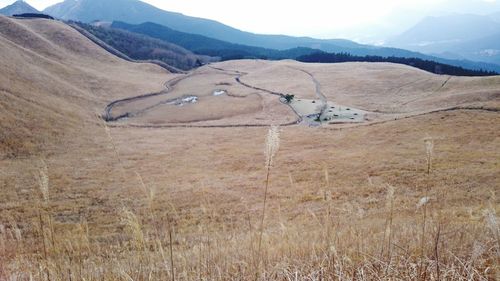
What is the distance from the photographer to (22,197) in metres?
32.0

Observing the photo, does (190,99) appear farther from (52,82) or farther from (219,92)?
(52,82)

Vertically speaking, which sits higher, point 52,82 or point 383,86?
point 383,86

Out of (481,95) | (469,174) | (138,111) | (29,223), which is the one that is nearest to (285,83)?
(138,111)

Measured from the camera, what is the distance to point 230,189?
3566 centimetres

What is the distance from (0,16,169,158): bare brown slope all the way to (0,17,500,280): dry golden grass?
0.49 metres

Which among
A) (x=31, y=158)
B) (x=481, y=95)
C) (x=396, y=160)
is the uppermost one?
(x=481, y=95)

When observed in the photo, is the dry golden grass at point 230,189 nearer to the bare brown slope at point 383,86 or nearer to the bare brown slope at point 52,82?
the bare brown slope at point 52,82

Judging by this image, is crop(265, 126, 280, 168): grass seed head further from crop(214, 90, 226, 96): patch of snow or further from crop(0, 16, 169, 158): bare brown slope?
crop(214, 90, 226, 96): patch of snow

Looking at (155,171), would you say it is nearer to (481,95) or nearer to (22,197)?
(22,197)

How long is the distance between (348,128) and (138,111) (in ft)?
160

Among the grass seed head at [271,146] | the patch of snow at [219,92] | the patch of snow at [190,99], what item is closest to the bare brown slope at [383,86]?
the patch of snow at [219,92]

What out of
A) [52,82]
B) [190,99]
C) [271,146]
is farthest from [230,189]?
[190,99]

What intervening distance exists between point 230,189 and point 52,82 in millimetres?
68168

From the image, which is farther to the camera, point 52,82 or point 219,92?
point 219,92
